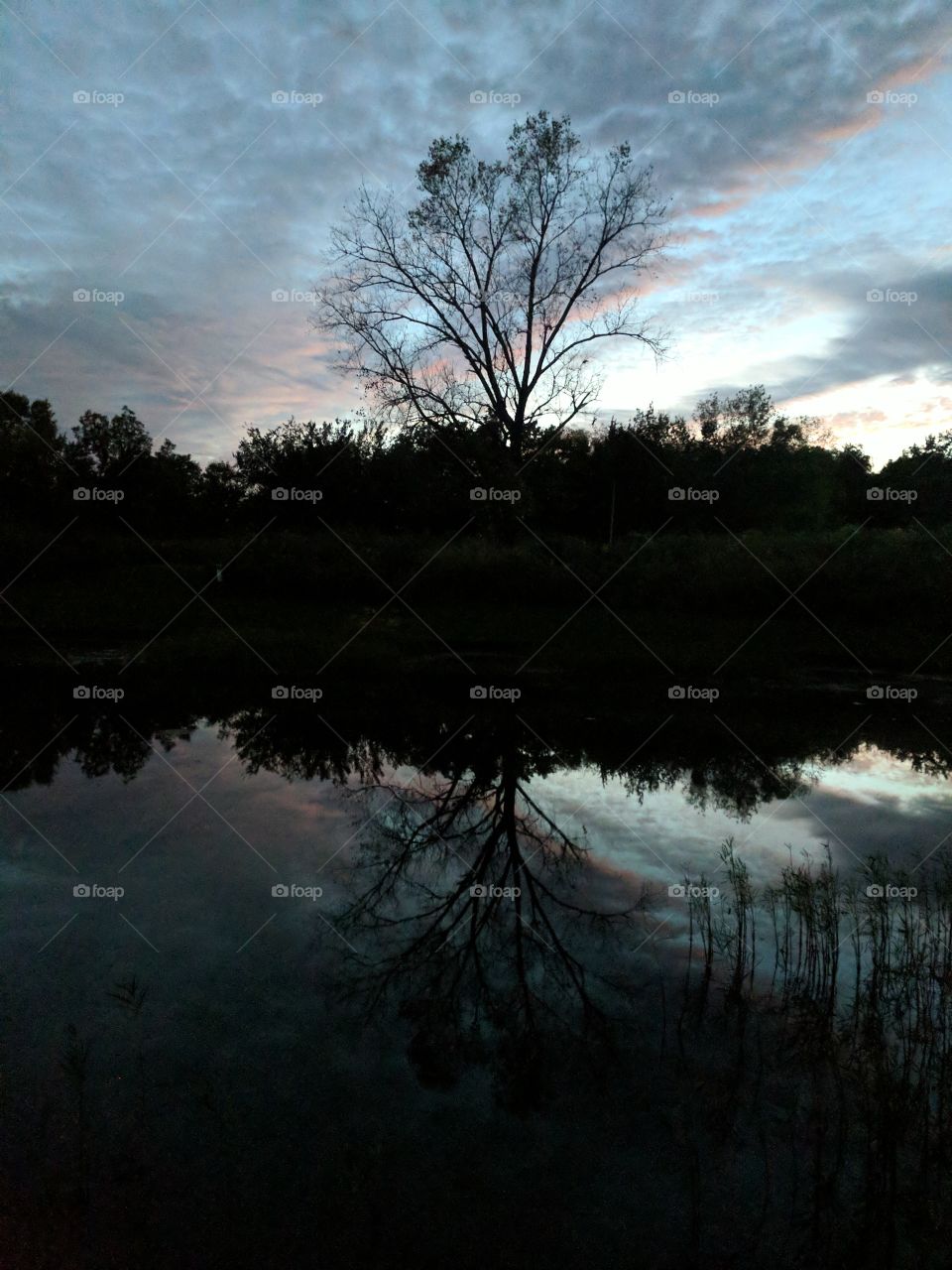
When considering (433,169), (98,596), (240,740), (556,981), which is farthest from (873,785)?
(433,169)

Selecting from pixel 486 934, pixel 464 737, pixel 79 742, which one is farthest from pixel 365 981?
pixel 79 742

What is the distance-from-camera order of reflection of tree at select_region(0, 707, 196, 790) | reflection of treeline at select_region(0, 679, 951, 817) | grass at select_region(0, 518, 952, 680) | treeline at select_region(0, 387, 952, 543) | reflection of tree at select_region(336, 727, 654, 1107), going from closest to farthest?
1. reflection of tree at select_region(336, 727, 654, 1107)
2. reflection of tree at select_region(0, 707, 196, 790)
3. reflection of treeline at select_region(0, 679, 951, 817)
4. grass at select_region(0, 518, 952, 680)
5. treeline at select_region(0, 387, 952, 543)

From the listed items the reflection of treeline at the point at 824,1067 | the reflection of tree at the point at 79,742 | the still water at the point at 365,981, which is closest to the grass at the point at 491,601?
the reflection of tree at the point at 79,742

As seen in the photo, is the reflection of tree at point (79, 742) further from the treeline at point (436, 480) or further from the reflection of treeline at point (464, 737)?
the treeline at point (436, 480)

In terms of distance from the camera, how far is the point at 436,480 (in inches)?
1268

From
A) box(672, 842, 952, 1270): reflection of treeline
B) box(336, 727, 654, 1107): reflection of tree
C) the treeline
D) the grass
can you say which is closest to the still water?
box(336, 727, 654, 1107): reflection of tree

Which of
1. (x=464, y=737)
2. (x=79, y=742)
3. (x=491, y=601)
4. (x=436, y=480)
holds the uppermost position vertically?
(x=436, y=480)

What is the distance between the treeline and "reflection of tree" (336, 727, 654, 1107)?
15.9 meters

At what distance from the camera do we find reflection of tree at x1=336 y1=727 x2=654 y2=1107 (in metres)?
4.51

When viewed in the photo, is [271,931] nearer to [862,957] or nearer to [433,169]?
[862,957]

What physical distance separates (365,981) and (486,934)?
98 cm

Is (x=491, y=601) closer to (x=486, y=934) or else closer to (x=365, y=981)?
(x=486, y=934)

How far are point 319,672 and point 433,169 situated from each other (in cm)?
1643

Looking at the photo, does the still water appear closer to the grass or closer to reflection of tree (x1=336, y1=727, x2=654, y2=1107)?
reflection of tree (x1=336, y1=727, x2=654, y2=1107)
